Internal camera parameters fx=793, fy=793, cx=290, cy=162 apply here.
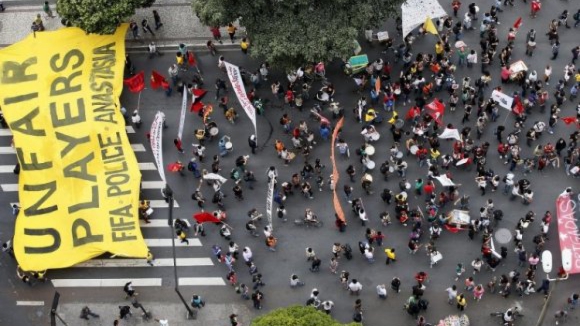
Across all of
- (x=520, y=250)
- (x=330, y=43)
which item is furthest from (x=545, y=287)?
(x=330, y=43)

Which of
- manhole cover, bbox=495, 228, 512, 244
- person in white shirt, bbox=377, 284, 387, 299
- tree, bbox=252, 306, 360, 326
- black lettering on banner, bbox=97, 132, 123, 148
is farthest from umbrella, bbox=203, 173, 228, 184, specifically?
manhole cover, bbox=495, 228, 512, 244

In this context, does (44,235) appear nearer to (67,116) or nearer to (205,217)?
(67,116)

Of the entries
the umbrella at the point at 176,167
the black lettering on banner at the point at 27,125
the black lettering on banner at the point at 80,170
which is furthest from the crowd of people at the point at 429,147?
the black lettering on banner at the point at 27,125

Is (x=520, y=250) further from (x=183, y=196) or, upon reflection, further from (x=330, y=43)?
(x=183, y=196)

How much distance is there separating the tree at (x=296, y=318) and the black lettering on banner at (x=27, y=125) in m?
19.2

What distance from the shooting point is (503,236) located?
4175 cm

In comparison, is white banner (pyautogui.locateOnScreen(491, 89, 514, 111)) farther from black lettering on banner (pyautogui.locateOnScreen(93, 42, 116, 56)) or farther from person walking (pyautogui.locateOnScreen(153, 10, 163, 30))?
black lettering on banner (pyautogui.locateOnScreen(93, 42, 116, 56))

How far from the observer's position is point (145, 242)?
4309 cm

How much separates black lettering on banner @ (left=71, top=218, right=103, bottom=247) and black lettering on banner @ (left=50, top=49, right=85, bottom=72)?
414 inches

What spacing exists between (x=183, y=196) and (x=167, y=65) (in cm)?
989

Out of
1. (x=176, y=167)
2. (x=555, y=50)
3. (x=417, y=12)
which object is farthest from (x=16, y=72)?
(x=555, y=50)

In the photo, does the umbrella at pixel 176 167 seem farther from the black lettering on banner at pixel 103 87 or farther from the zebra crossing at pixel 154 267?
the black lettering on banner at pixel 103 87

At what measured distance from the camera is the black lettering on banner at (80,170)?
1713 inches

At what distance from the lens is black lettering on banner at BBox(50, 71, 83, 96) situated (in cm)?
4658
